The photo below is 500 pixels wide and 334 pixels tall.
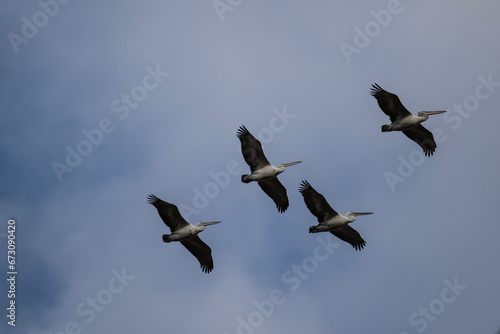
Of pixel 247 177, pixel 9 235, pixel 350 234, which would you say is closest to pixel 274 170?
pixel 247 177

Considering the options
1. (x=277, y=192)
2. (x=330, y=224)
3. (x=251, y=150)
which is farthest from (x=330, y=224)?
(x=251, y=150)

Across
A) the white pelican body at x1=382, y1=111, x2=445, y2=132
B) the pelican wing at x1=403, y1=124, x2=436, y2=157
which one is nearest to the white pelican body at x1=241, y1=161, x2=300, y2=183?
the white pelican body at x1=382, y1=111, x2=445, y2=132

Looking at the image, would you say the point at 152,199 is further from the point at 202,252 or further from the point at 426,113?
the point at 426,113

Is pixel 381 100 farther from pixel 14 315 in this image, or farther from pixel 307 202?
pixel 14 315

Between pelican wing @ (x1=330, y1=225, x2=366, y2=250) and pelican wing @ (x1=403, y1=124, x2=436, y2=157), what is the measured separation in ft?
16.4

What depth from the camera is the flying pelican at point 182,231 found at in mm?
44438

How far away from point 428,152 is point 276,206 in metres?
7.53

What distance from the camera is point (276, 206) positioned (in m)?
47.3

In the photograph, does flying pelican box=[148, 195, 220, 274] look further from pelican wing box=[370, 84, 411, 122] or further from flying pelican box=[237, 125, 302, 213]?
pelican wing box=[370, 84, 411, 122]

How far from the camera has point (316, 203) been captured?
1783 inches

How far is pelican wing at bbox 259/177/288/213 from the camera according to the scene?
1855 inches

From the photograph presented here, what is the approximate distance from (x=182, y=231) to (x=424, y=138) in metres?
12.1

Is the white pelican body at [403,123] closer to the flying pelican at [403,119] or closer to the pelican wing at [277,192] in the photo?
the flying pelican at [403,119]

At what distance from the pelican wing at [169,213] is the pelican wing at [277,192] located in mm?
4439
